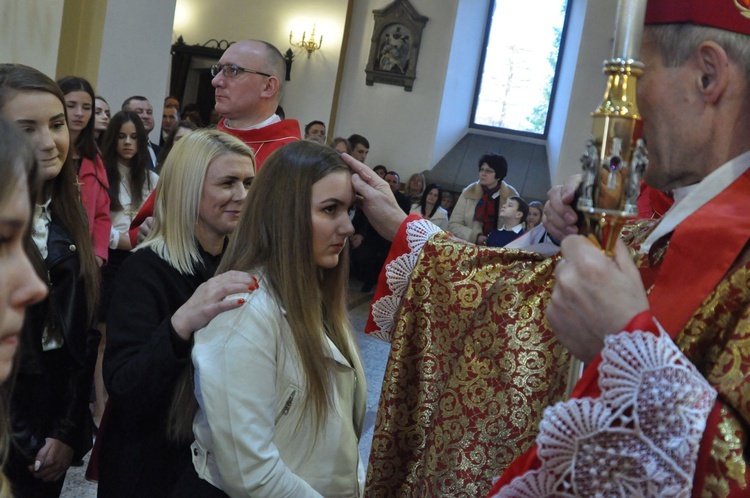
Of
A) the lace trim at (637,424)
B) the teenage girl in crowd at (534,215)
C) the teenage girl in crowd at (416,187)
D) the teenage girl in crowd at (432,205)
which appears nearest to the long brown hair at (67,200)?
the lace trim at (637,424)

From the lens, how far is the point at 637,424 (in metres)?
→ 1.06

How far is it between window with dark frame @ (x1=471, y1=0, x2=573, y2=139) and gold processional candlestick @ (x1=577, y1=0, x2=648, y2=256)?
43.2 ft

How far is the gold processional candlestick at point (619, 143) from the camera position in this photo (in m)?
1.08

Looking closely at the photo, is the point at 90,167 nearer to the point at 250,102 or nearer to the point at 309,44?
the point at 250,102

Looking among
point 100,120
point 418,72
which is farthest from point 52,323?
point 418,72

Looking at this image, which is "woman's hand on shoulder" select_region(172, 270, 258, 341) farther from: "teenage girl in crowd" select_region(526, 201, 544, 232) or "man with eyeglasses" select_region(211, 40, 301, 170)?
"teenage girl in crowd" select_region(526, 201, 544, 232)

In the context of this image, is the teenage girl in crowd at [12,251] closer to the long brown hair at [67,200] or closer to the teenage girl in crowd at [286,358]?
the teenage girl in crowd at [286,358]

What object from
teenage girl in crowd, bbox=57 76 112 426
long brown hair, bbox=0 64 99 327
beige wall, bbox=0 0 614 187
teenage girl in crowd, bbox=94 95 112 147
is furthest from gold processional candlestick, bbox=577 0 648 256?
beige wall, bbox=0 0 614 187

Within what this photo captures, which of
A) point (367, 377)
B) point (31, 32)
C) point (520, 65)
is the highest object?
point (520, 65)

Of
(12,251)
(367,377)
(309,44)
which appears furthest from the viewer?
(309,44)

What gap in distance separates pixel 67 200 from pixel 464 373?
1.50 metres

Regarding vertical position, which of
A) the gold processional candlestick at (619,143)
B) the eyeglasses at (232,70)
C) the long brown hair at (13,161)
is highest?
the eyeglasses at (232,70)

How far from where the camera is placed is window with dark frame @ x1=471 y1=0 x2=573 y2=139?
13.8 meters

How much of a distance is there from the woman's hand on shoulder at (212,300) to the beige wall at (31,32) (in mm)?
4092
